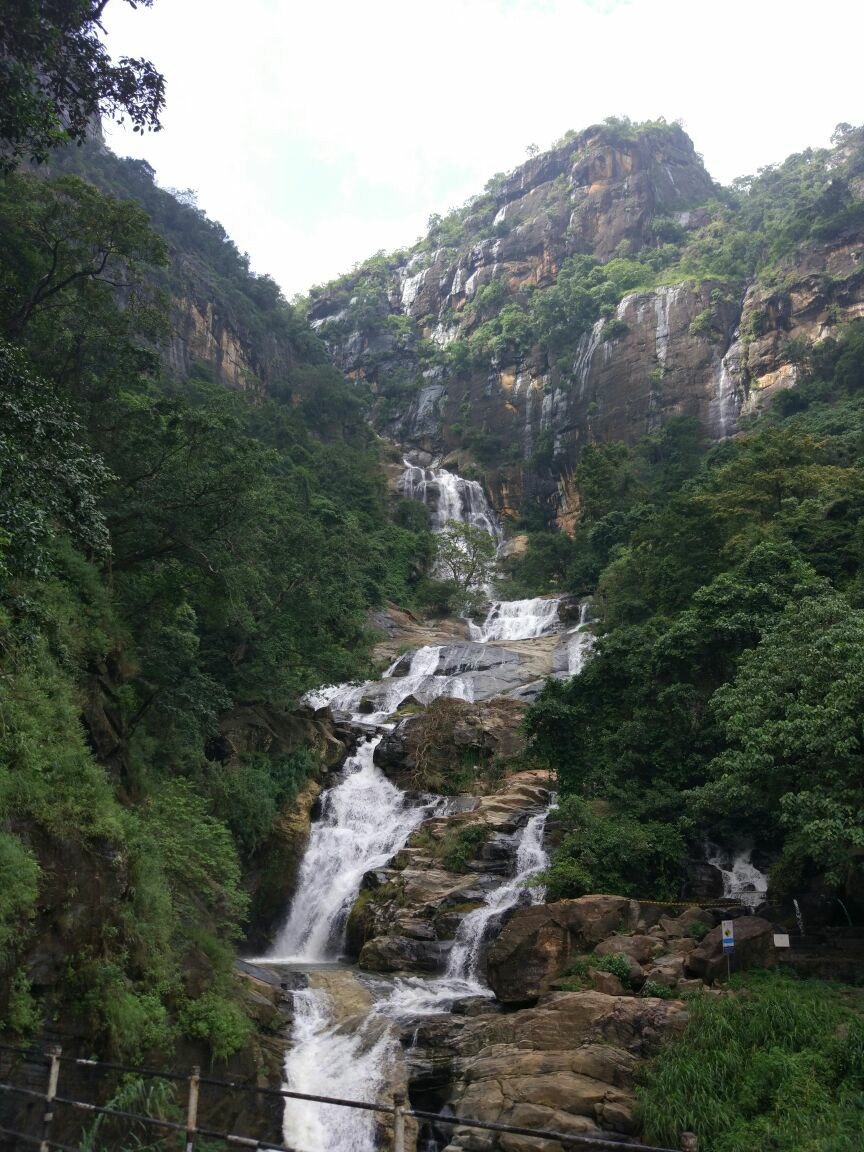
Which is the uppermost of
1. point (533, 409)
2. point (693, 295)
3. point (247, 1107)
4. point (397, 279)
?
point (397, 279)

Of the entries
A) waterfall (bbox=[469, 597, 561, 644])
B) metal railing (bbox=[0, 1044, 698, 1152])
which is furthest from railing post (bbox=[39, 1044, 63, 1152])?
waterfall (bbox=[469, 597, 561, 644])

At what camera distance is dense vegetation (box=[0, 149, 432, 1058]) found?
880 cm

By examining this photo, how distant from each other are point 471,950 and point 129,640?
8728mm

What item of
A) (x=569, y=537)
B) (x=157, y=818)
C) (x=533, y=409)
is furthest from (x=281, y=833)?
A: (x=533, y=409)

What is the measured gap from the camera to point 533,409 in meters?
A: 55.4

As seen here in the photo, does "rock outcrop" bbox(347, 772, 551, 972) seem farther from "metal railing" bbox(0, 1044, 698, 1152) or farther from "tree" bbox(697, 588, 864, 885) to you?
"metal railing" bbox(0, 1044, 698, 1152)

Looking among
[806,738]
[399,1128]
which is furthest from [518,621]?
[399,1128]

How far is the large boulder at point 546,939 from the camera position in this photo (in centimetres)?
1225

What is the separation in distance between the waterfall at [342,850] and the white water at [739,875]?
7.51m

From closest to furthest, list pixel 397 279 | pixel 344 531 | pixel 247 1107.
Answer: pixel 247 1107 → pixel 344 531 → pixel 397 279

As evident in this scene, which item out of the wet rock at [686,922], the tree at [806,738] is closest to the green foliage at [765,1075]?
the tree at [806,738]

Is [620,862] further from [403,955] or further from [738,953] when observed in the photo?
[403,955]

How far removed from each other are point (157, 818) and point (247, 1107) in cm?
448

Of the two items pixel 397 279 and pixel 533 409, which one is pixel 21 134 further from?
pixel 397 279
